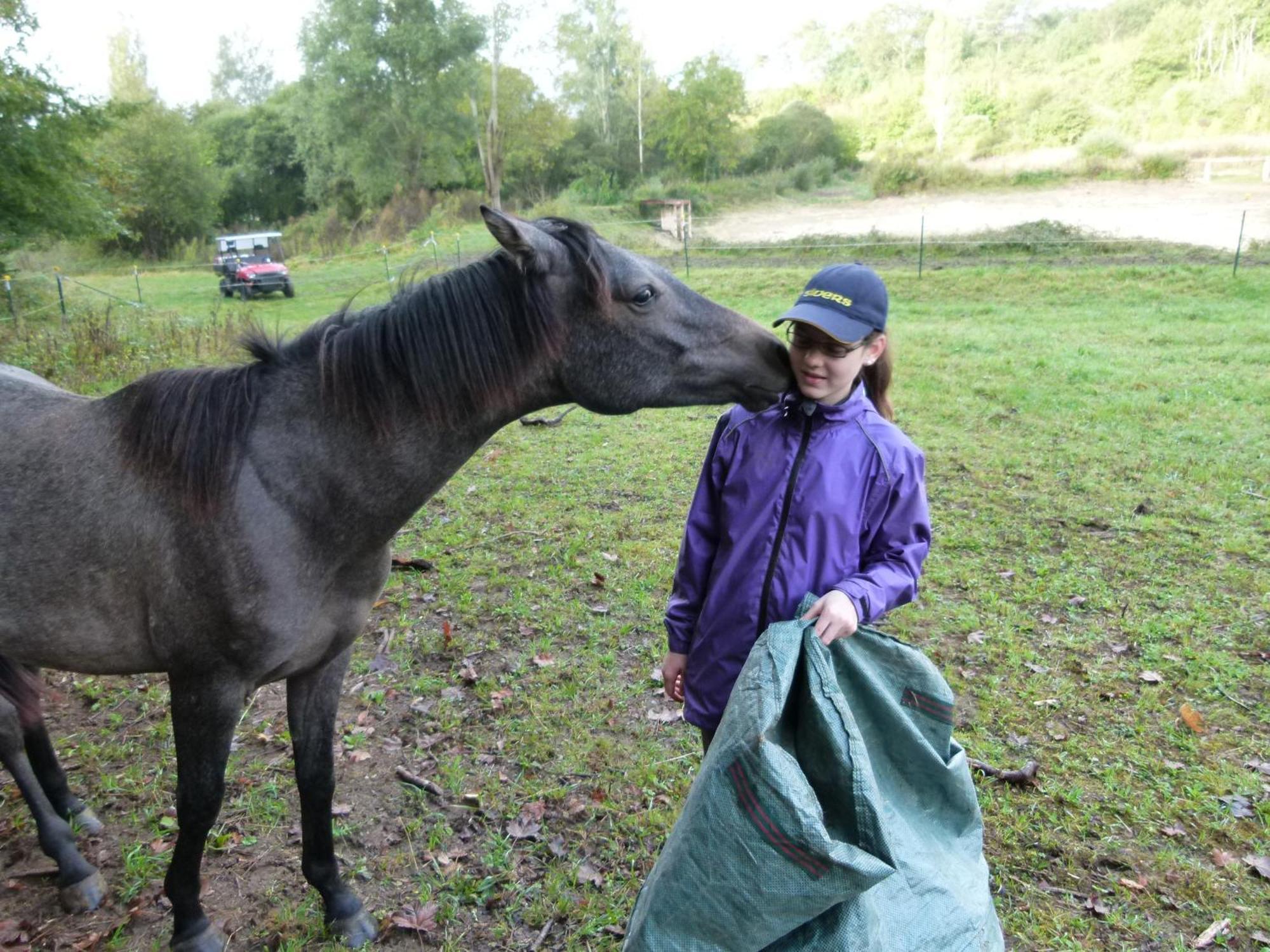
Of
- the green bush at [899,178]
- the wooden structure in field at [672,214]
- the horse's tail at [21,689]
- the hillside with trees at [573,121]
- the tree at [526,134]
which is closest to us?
the horse's tail at [21,689]

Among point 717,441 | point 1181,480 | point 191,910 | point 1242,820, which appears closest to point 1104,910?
point 1242,820

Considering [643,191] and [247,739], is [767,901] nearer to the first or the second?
[247,739]

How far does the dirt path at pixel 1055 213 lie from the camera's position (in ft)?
56.3

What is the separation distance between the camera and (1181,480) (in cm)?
596

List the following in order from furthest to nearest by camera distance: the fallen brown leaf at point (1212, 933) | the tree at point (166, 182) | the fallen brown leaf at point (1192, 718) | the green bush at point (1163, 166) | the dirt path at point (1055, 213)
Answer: the tree at point (166, 182) < the green bush at point (1163, 166) < the dirt path at point (1055, 213) < the fallen brown leaf at point (1192, 718) < the fallen brown leaf at point (1212, 933)

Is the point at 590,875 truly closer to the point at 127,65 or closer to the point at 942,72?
the point at 942,72

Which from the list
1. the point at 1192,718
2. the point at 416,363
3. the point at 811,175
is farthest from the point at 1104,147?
the point at 416,363

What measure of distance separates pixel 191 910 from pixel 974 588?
13.3 feet

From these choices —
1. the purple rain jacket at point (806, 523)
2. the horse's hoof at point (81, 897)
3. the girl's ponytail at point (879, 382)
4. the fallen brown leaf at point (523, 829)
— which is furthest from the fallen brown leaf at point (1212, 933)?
the horse's hoof at point (81, 897)

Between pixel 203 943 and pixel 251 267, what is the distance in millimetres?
20969

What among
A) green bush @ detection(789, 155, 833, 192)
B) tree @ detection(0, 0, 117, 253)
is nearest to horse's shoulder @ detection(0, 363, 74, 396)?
tree @ detection(0, 0, 117, 253)

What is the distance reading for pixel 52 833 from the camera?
9.02 ft

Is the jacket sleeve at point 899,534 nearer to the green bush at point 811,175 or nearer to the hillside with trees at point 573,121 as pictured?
the hillside with trees at point 573,121

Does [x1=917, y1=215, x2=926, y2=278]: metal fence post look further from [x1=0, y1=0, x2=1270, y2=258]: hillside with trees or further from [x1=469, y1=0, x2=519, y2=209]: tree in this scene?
[x1=469, y1=0, x2=519, y2=209]: tree
